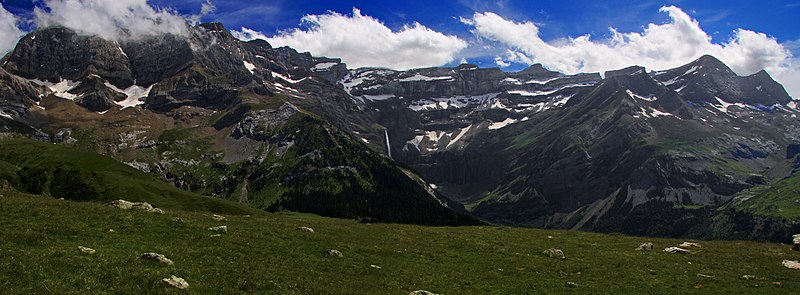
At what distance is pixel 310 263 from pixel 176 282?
12969mm

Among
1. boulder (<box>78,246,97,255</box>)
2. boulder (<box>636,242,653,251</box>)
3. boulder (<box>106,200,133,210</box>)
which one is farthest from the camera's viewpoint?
boulder (<box>636,242,653,251</box>)

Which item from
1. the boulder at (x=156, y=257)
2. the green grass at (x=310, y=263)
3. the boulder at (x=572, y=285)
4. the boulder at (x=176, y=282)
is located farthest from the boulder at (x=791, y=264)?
the boulder at (x=156, y=257)

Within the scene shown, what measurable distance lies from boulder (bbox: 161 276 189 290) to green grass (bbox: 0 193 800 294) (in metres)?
0.36

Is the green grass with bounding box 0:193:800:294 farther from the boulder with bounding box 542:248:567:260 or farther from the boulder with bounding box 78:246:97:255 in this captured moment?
the boulder with bounding box 542:248:567:260

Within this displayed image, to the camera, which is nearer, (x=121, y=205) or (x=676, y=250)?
(x=121, y=205)

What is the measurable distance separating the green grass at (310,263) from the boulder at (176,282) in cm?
36

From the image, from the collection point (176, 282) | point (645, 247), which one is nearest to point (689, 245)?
point (645, 247)

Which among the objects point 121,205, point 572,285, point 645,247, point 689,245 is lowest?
point 572,285

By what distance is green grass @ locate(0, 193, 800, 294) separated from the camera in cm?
2589

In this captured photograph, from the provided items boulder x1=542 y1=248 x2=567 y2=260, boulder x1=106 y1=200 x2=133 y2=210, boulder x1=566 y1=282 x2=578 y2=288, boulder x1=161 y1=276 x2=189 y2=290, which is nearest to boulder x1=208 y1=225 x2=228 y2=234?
boulder x1=106 y1=200 x2=133 y2=210

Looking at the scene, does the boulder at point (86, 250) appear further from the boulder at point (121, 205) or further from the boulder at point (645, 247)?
the boulder at point (645, 247)

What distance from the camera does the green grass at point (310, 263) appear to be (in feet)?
84.9

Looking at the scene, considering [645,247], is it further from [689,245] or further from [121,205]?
[121,205]

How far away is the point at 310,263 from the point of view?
36938 millimetres
